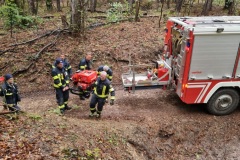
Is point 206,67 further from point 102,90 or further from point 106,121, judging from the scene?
point 106,121

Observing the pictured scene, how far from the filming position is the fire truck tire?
7633 mm

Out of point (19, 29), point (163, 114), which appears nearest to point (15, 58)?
point (19, 29)

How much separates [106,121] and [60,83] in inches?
69.3

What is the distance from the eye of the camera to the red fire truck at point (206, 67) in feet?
22.3

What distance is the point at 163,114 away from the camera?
7.93m

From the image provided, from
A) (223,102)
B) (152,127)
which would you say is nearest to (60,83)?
(152,127)

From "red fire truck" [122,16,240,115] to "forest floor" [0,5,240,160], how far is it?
0.70 meters

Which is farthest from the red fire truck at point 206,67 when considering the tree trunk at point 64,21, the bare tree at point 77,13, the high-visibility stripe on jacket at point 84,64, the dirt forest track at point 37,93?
the tree trunk at point 64,21

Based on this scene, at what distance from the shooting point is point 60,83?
7.44m

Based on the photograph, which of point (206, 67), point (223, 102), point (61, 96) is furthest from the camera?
point (223, 102)

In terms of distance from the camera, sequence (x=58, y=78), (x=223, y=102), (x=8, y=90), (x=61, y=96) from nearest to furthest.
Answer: (x=8, y=90)
(x=58, y=78)
(x=61, y=96)
(x=223, y=102)

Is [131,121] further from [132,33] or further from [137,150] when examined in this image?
[132,33]

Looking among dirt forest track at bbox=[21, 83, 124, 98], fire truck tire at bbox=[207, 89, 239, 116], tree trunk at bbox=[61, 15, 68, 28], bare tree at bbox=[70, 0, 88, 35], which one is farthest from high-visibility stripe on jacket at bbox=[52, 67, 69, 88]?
tree trunk at bbox=[61, 15, 68, 28]

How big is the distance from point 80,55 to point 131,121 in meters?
5.27
